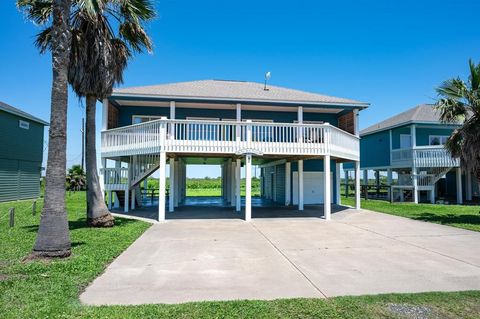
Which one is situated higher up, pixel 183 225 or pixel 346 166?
pixel 346 166

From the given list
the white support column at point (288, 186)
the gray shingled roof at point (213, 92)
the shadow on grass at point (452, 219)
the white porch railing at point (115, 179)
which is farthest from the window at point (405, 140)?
the white porch railing at point (115, 179)

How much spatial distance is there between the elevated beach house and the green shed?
8.58 metres

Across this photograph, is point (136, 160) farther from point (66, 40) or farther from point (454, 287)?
point (454, 287)

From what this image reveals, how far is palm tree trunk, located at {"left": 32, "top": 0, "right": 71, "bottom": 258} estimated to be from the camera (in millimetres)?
6770

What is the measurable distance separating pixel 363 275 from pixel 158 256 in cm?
431

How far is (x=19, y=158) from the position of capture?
862 inches

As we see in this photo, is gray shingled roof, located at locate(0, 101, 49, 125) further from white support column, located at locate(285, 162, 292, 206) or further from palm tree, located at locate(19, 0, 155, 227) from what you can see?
white support column, located at locate(285, 162, 292, 206)

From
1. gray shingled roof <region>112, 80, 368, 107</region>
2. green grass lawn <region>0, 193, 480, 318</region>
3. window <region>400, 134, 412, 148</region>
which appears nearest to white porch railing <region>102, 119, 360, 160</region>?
gray shingled roof <region>112, 80, 368, 107</region>

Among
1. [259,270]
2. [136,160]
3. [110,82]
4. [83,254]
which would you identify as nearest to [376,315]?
[259,270]

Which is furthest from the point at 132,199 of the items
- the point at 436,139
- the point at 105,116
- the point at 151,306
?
the point at 436,139

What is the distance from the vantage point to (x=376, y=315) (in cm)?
406

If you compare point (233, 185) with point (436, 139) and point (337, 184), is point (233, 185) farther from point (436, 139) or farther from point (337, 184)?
point (436, 139)

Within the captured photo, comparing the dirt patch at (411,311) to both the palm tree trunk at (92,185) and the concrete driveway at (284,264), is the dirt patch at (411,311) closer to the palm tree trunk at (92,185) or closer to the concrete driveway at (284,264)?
the concrete driveway at (284,264)

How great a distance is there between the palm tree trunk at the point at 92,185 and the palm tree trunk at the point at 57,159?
12.5 ft
